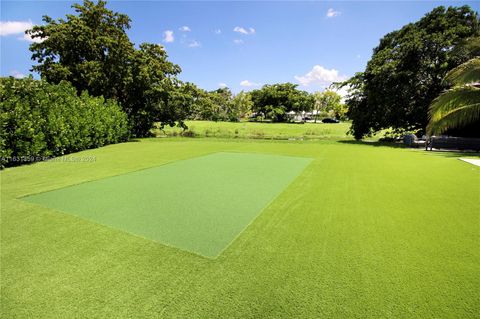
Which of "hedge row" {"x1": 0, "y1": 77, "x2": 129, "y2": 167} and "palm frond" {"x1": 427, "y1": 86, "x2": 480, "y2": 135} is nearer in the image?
"hedge row" {"x1": 0, "y1": 77, "x2": 129, "y2": 167}

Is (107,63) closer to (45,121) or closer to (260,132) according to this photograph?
(45,121)

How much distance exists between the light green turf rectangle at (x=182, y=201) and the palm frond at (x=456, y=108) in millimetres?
6356

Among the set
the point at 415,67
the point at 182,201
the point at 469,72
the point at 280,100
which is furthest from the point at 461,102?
the point at 280,100

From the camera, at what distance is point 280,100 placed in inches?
2135

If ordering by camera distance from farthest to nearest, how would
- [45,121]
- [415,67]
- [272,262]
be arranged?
[415,67]
[45,121]
[272,262]

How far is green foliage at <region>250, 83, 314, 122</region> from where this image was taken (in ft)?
174

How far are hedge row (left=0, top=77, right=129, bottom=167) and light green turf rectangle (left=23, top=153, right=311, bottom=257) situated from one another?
3982 millimetres

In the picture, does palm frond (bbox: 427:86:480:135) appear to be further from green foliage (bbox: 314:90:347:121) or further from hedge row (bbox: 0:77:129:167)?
green foliage (bbox: 314:90:347:121)

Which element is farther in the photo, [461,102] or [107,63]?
[107,63]

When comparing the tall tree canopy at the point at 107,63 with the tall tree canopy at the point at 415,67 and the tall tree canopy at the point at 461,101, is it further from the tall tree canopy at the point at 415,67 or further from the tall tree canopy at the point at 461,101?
the tall tree canopy at the point at 461,101

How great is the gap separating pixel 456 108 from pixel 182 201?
10.4m

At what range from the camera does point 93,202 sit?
15.0ft

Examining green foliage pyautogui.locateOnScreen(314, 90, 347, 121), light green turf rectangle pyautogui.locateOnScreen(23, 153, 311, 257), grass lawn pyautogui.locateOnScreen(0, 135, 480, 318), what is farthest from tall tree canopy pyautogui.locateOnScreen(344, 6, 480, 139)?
green foliage pyautogui.locateOnScreen(314, 90, 347, 121)

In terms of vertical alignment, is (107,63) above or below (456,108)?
above
